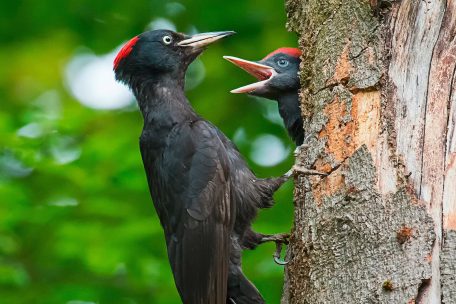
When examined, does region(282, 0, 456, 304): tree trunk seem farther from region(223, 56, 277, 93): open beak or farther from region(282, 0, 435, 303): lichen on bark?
region(223, 56, 277, 93): open beak

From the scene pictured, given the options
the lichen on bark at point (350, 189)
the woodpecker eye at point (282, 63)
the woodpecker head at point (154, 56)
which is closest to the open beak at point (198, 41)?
the woodpecker head at point (154, 56)

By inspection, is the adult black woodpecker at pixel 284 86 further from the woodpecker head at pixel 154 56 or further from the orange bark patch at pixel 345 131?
the orange bark patch at pixel 345 131

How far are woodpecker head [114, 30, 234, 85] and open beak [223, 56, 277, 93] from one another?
0.23 metres

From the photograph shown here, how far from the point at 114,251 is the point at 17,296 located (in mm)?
842

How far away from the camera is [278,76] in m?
5.48

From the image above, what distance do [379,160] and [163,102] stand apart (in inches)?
79.3

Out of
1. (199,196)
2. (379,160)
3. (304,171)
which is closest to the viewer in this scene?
(379,160)

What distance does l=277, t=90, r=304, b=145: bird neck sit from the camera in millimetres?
5285

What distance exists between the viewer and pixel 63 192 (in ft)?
21.9

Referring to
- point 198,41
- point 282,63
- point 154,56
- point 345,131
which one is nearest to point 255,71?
point 282,63

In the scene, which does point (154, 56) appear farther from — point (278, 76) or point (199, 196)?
point (199, 196)

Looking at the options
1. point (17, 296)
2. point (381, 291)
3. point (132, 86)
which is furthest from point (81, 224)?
point (381, 291)

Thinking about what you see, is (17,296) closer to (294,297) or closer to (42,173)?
(42,173)

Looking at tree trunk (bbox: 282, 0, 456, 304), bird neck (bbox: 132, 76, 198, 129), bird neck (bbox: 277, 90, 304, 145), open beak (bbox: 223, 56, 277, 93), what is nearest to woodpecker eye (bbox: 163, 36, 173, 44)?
bird neck (bbox: 132, 76, 198, 129)
